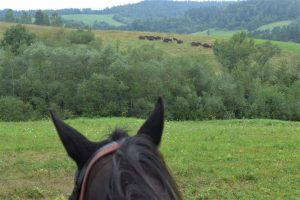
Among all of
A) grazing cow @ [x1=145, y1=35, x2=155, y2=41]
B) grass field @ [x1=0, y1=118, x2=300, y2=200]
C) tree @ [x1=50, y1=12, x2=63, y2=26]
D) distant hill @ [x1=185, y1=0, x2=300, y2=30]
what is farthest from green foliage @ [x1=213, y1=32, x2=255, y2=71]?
distant hill @ [x1=185, y1=0, x2=300, y2=30]

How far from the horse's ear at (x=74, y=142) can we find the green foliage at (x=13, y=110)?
30.4 m

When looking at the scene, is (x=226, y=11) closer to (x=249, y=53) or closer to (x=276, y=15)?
(x=276, y=15)

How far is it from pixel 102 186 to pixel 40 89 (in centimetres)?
3338

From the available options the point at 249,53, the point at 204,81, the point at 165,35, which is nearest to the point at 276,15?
the point at 165,35

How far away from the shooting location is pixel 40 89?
34062 mm

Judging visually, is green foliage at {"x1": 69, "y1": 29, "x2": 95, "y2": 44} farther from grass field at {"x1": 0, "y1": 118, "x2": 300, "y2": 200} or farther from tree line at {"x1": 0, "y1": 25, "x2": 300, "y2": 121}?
grass field at {"x1": 0, "y1": 118, "x2": 300, "y2": 200}

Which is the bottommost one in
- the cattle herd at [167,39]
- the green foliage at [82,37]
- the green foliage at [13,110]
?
the green foliage at [13,110]

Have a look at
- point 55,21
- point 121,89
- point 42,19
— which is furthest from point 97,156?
point 42,19

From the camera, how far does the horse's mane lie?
4.77ft

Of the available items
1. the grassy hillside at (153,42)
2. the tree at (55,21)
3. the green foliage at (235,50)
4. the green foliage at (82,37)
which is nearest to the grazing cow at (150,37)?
the grassy hillside at (153,42)

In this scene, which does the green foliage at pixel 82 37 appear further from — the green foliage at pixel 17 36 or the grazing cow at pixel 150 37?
the grazing cow at pixel 150 37

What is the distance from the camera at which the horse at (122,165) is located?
1.49 metres

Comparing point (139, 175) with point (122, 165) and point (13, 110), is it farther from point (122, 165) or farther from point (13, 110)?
point (13, 110)

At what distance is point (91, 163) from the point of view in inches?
72.6
